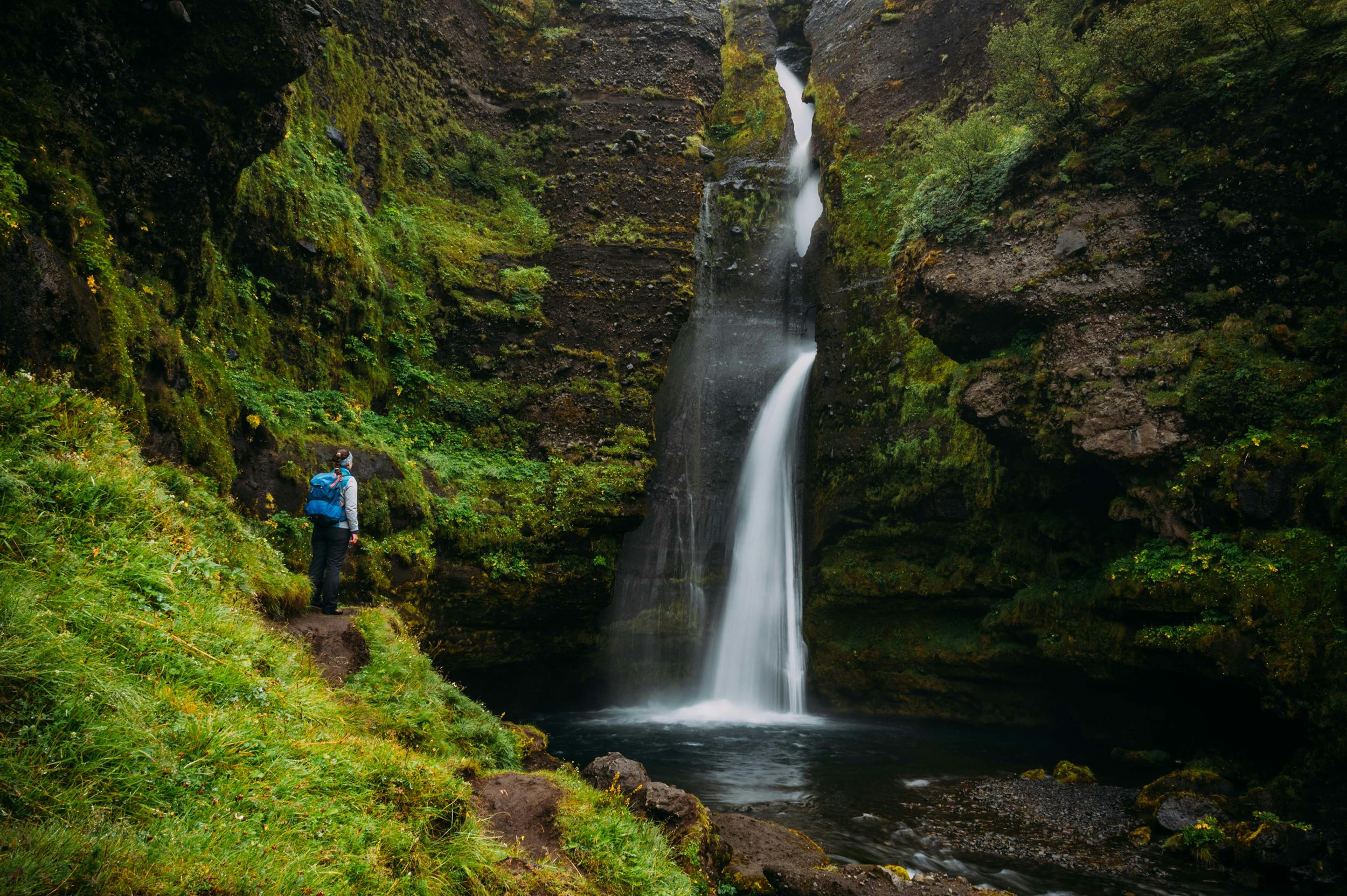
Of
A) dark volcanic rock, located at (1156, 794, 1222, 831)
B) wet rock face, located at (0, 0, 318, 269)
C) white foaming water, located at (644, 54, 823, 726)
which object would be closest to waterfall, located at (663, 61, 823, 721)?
white foaming water, located at (644, 54, 823, 726)

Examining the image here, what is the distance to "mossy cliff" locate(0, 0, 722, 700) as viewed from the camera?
6.80m

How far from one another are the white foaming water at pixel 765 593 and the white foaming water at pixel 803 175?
594 centimetres

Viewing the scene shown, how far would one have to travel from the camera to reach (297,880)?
274 cm

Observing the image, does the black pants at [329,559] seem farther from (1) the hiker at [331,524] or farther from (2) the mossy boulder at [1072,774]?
(2) the mossy boulder at [1072,774]

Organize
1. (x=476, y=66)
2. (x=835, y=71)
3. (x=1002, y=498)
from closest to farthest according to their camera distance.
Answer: (x=1002, y=498)
(x=476, y=66)
(x=835, y=71)

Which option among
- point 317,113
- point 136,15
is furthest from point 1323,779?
point 317,113

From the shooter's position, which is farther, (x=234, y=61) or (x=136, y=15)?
(x=234, y=61)

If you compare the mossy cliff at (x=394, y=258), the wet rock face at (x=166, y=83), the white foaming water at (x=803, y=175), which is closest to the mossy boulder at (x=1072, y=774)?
the mossy cliff at (x=394, y=258)

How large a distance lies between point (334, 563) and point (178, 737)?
177 inches

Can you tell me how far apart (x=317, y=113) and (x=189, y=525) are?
1122 cm

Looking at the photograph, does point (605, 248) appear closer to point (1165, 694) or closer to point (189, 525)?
point (189, 525)

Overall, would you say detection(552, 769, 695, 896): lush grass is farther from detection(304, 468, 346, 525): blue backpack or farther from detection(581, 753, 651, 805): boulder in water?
detection(304, 468, 346, 525): blue backpack

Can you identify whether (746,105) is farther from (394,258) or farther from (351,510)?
(351,510)

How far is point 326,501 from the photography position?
24.4 feet
